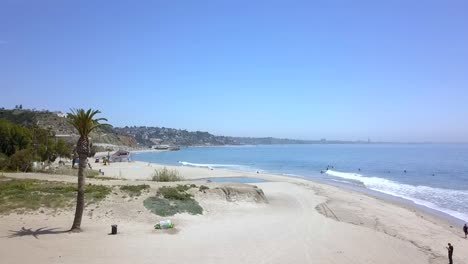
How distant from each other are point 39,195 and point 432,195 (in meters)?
35.6

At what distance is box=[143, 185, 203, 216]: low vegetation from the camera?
69.7ft

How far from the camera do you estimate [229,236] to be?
58.8 ft

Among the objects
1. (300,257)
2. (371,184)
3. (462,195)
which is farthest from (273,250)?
(371,184)

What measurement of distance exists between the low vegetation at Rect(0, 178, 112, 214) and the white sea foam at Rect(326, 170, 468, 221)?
992 inches

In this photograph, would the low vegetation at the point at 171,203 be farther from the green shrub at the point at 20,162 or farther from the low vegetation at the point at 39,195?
the green shrub at the point at 20,162

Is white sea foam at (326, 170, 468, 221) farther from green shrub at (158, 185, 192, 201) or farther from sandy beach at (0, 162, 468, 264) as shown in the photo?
green shrub at (158, 185, 192, 201)

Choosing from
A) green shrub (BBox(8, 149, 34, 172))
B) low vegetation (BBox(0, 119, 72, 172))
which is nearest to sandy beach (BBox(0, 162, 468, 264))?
green shrub (BBox(8, 149, 34, 172))

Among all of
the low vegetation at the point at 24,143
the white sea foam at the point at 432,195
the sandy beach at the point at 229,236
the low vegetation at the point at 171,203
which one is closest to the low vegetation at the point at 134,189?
the sandy beach at the point at 229,236

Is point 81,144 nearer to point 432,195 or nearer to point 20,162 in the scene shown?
point 20,162

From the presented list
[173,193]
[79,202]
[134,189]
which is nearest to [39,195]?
[134,189]

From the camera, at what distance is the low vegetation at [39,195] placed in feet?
62.6

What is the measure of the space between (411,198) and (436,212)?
24.2 ft

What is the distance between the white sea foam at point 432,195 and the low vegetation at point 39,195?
25.2 metres

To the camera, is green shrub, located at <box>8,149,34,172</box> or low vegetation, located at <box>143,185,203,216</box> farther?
green shrub, located at <box>8,149,34,172</box>
